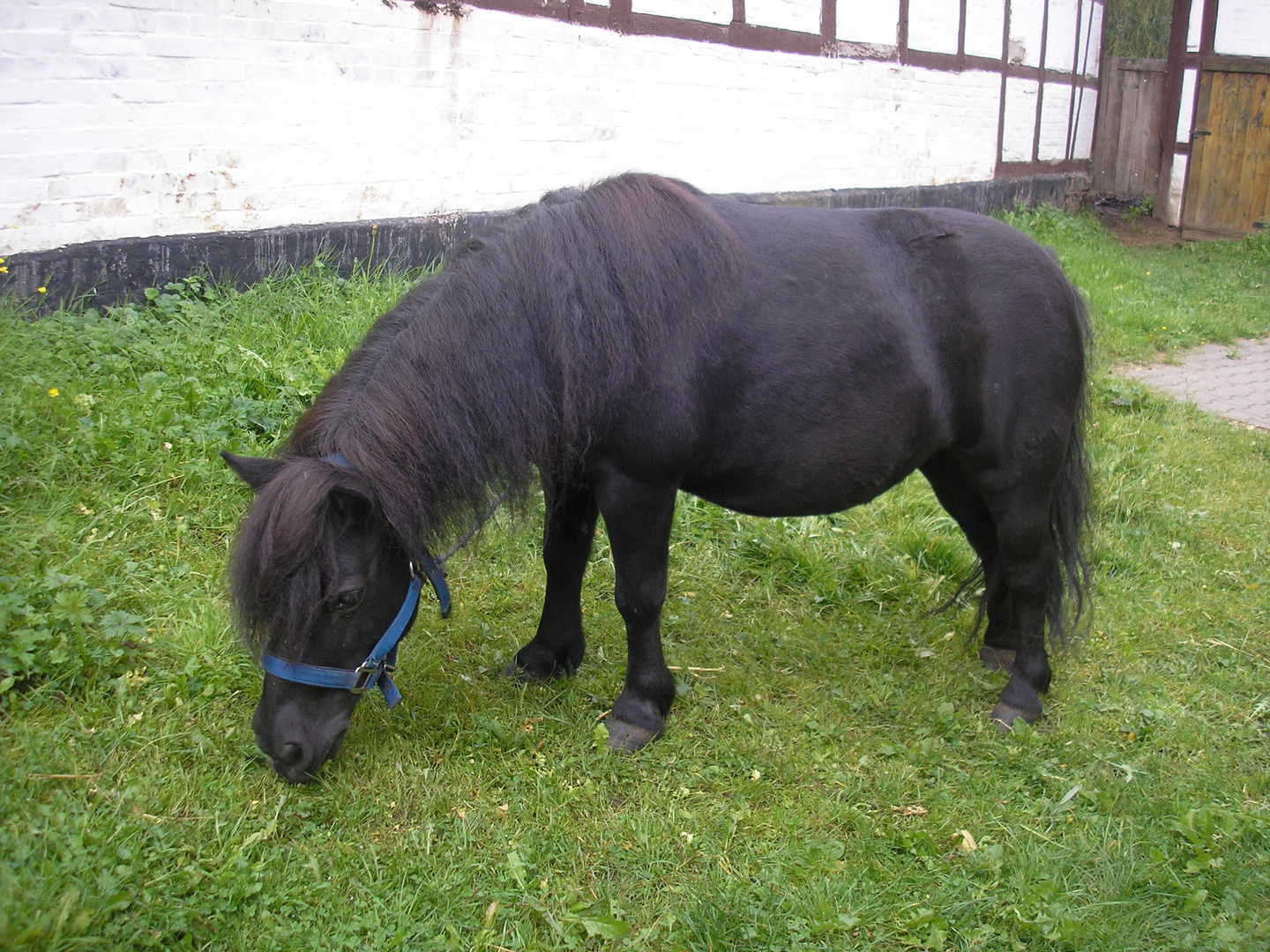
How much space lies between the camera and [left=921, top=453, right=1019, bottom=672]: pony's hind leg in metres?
3.50

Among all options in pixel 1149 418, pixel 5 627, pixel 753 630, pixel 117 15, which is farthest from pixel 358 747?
pixel 1149 418

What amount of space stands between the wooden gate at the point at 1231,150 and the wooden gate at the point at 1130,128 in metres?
0.71

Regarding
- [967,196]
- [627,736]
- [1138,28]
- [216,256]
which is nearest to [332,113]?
[216,256]

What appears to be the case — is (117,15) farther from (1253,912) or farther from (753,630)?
(1253,912)

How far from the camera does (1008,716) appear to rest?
3.35 m

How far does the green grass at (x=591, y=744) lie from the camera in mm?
2311

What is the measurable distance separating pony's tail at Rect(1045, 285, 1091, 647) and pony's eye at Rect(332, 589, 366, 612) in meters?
2.37

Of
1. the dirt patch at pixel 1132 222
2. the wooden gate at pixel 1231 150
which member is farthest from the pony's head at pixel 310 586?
the wooden gate at pixel 1231 150

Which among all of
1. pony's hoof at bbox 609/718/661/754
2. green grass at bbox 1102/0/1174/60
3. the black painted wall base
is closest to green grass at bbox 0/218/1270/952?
pony's hoof at bbox 609/718/661/754

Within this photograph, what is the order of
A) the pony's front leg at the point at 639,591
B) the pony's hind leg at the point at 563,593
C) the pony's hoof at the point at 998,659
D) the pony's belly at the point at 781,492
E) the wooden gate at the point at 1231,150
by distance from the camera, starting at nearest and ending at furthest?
the pony's front leg at the point at 639,591 → the pony's belly at the point at 781,492 → the pony's hind leg at the point at 563,593 → the pony's hoof at the point at 998,659 → the wooden gate at the point at 1231,150

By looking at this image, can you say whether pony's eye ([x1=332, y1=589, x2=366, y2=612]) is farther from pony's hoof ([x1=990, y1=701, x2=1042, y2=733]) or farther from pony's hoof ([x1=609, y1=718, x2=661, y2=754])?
pony's hoof ([x1=990, y1=701, x2=1042, y2=733])

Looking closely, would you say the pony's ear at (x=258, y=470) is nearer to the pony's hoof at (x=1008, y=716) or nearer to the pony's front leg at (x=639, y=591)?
the pony's front leg at (x=639, y=591)

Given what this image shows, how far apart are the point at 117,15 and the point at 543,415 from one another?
375 cm

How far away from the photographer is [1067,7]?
558 inches
